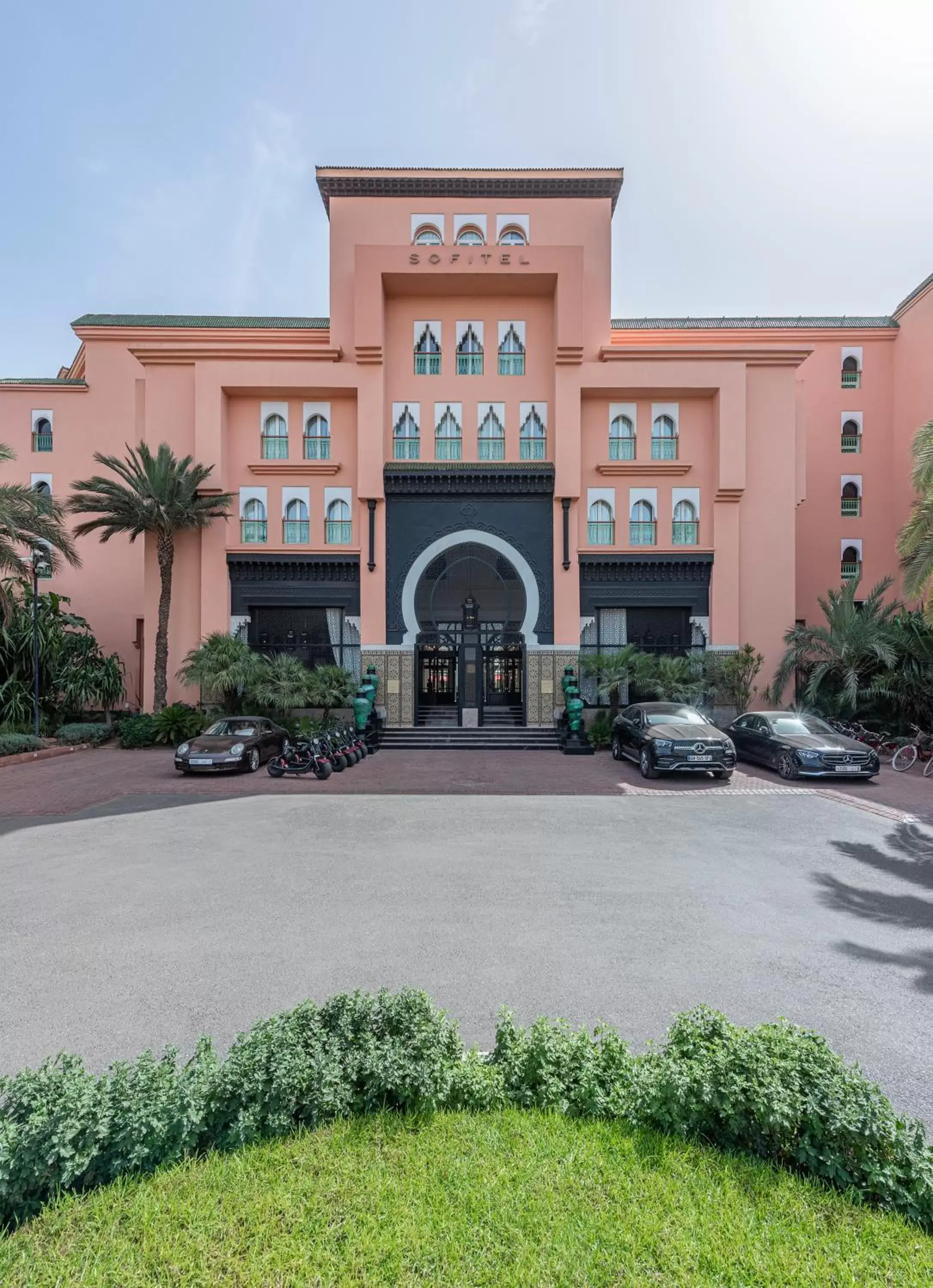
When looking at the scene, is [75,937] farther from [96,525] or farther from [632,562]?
[632,562]

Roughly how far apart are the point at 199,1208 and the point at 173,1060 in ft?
2.97

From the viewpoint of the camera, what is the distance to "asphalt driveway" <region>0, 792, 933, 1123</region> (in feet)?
13.9

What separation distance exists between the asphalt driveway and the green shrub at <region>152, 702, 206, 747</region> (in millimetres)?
9691

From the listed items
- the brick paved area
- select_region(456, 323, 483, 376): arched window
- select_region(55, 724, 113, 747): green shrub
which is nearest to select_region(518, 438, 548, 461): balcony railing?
select_region(456, 323, 483, 376): arched window

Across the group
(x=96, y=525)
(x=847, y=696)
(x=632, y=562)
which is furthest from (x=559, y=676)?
(x=96, y=525)

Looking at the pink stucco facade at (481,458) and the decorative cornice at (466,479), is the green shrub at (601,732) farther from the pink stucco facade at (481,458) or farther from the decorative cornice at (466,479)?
the decorative cornice at (466,479)

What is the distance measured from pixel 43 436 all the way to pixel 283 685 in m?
18.2

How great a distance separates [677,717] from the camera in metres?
15.1

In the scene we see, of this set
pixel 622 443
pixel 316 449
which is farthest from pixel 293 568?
pixel 622 443

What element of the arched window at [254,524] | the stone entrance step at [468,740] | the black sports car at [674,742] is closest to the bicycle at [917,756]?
the black sports car at [674,742]

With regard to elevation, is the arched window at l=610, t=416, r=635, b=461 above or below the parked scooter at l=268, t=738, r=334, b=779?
above

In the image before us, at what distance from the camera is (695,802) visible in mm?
11141

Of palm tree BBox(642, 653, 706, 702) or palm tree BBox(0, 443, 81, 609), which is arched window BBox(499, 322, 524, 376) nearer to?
palm tree BBox(642, 653, 706, 702)

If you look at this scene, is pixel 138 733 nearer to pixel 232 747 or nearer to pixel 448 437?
pixel 232 747
